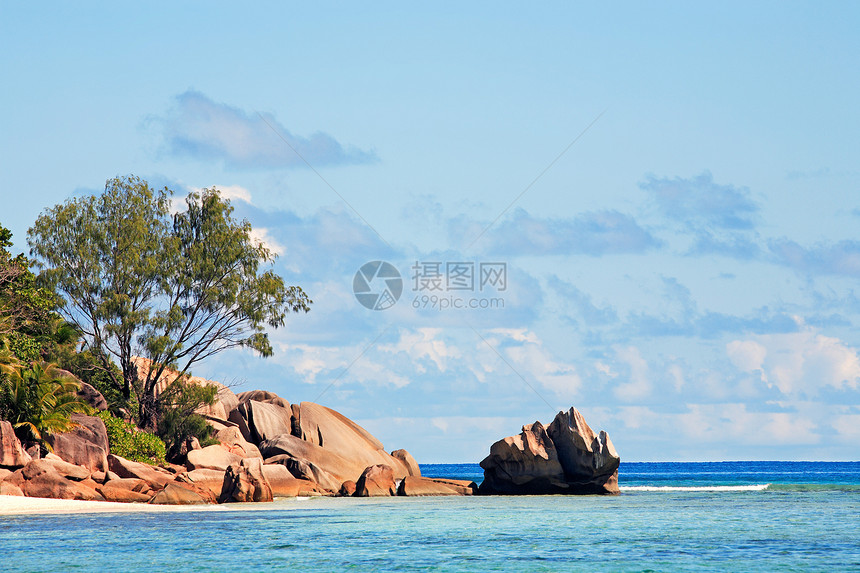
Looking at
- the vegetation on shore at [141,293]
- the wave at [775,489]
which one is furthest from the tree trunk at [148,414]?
the wave at [775,489]

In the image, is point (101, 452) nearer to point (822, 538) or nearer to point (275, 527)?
point (275, 527)

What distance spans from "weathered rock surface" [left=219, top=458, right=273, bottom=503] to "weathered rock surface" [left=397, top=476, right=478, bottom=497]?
11400 millimetres

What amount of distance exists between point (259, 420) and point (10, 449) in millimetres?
20422

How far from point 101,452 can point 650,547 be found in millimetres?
27518

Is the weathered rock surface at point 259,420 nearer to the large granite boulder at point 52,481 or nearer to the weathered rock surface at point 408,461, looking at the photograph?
the weathered rock surface at point 408,461

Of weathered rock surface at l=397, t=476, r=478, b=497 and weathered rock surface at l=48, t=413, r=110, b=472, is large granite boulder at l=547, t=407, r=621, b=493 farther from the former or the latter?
weathered rock surface at l=48, t=413, r=110, b=472

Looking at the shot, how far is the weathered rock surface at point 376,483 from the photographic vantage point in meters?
52.5

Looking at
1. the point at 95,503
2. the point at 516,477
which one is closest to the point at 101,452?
the point at 95,503

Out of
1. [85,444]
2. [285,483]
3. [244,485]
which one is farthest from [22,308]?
[285,483]

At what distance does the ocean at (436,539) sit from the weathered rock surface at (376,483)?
25.5ft

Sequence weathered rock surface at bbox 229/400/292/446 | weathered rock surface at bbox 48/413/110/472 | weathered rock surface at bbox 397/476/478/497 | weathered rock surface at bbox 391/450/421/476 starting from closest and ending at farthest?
weathered rock surface at bbox 48/413/110/472
weathered rock surface at bbox 397/476/478/497
weathered rock surface at bbox 229/400/292/446
weathered rock surface at bbox 391/450/421/476

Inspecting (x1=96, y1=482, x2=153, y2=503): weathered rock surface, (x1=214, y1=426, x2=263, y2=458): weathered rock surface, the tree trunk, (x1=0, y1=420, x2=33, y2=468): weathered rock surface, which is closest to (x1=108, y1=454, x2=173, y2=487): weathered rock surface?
(x1=96, y1=482, x2=153, y2=503): weathered rock surface

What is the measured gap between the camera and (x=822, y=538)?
30594 mm

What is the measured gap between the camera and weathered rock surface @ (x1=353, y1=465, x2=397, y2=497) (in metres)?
52.5
